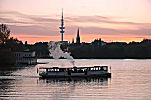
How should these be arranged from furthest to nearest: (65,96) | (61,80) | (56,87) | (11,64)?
(11,64) → (61,80) → (56,87) → (65,96)

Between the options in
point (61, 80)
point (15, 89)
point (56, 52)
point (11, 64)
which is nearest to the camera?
point (15, 89)

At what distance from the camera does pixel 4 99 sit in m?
65.2

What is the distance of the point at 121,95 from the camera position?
2773 inches

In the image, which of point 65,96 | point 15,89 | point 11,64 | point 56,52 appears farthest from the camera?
point 11,64

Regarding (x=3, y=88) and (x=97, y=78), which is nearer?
(x=3, y=88)

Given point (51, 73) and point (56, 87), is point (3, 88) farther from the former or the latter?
point (51, 73)

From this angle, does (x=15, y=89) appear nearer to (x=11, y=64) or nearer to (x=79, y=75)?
(x=79, y=75)

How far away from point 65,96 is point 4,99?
9415mm

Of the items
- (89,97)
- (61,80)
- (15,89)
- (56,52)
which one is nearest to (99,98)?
(89,97)

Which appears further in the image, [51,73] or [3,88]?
[51,73]

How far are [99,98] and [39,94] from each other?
10342 millimetres

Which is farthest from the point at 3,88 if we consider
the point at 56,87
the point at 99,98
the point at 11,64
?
the point at 11,64

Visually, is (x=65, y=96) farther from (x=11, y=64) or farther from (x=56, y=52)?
(x=11, y=64)

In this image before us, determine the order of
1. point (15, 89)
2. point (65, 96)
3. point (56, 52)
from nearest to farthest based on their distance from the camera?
point (65, 96) < point (15, 89) < point (56, 52)
